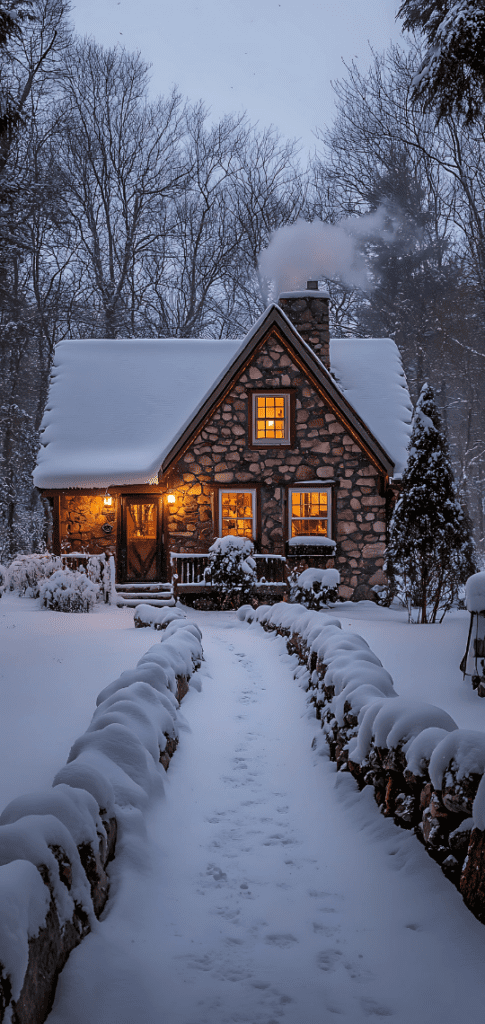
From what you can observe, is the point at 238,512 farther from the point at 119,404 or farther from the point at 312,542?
the point at 119,404

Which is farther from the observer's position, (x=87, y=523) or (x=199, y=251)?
(x=199, y=251)

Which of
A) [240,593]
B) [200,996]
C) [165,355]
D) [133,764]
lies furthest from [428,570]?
[165,355]

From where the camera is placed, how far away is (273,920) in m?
2.99

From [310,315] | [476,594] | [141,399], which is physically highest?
[310,315]

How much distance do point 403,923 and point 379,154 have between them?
86.9 ft

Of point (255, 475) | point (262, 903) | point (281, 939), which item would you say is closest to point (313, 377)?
point (255, 475)

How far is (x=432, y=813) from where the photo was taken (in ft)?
10.9

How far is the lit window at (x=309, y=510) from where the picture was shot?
53.1 feet

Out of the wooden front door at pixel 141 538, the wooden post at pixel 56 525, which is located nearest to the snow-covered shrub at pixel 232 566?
the wooden front door at pixel 141 538

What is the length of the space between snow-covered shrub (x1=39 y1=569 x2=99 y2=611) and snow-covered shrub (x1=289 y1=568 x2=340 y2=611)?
3870mm

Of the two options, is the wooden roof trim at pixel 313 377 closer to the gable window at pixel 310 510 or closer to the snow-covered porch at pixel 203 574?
the gable window at pixel 310 510

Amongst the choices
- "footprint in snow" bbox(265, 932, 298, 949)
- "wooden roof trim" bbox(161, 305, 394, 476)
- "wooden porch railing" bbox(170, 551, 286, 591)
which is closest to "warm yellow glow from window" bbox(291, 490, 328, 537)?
"wooden porch railing" bbox(170, 551, 286, 591)

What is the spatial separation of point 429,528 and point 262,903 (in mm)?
8820

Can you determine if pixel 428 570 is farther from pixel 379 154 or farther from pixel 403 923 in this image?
pixel 379 154
